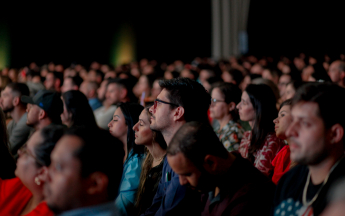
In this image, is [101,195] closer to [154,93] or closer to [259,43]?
[154,93]

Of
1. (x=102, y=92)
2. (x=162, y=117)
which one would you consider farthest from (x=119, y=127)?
(x=102, y=92)

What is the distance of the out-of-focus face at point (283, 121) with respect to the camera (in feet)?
9.25

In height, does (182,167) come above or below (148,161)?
above

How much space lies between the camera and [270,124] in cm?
338

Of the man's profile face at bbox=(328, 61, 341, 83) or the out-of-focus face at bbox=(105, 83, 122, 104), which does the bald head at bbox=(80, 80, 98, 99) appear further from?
the man's profile face at bbox=(328, 61, 341, 83)

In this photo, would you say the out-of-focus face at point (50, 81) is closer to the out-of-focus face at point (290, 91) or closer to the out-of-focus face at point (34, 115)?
the out-of-focus face at point (34, 115)

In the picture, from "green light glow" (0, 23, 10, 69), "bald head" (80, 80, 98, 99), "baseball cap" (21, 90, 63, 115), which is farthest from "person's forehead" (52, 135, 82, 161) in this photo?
"green light glow" (0, 23, 10, 69)

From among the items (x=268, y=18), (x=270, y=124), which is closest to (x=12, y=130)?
(x=270, y=124)

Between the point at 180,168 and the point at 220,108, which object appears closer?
the point at 180,168

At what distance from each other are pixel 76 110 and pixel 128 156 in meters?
1.29

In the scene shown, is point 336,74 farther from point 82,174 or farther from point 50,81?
point 82,174

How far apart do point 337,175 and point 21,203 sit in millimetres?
1711

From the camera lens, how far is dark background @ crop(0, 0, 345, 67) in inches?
556

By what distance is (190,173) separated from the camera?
6.42 ft
